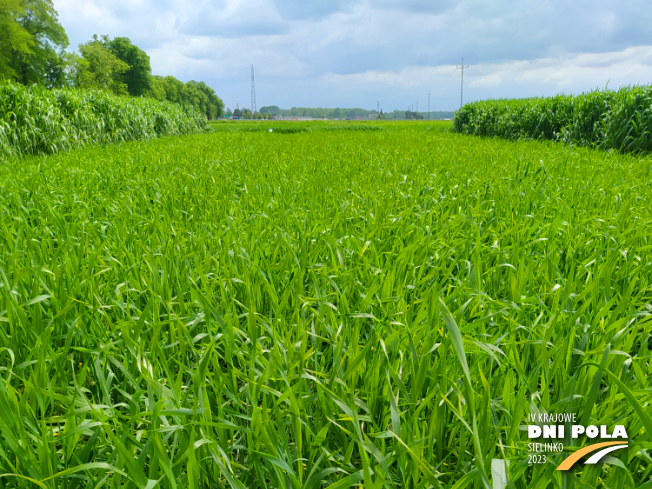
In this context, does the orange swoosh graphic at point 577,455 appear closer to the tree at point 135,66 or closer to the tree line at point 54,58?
the tree line at point 54,58

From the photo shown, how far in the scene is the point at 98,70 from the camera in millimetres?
48500

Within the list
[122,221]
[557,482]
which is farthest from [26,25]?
[557,482]

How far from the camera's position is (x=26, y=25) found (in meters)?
39.8

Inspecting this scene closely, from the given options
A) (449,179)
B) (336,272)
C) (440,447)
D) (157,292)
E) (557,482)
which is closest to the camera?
(557,482)

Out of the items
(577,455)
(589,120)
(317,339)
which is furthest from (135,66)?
(577,455)

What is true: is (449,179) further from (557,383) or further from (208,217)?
(557,383)

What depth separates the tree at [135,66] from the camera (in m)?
58.1

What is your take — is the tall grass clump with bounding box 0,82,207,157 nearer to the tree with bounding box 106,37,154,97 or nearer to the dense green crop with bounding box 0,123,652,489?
the dense green crop with bounding box 0,123,652,489

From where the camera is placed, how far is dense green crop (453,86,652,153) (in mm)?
7027

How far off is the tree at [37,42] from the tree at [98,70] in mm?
2756

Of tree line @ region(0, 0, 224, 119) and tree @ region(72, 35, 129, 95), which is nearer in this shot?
tree line @ region(0, 0, 224, 119)

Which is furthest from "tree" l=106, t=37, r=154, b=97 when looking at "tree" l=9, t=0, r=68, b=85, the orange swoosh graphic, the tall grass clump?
the orange swoosh graphic

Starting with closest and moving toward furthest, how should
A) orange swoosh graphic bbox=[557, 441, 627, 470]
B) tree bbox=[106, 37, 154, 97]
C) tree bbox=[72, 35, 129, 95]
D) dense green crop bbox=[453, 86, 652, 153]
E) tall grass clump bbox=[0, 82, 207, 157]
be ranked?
1. orange swoosh graphic bbox=[557, 441, 627, 470]
2. tall grass clump bbox=[0, 82, 207, 157]
3. dense green crop bbox=[453, 86, 652, 153]
4. tree bbox=[72, 35, 129, 95]
5. tree bbox=[106, 37, 154, 97]

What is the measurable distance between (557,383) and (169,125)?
15626 mm
